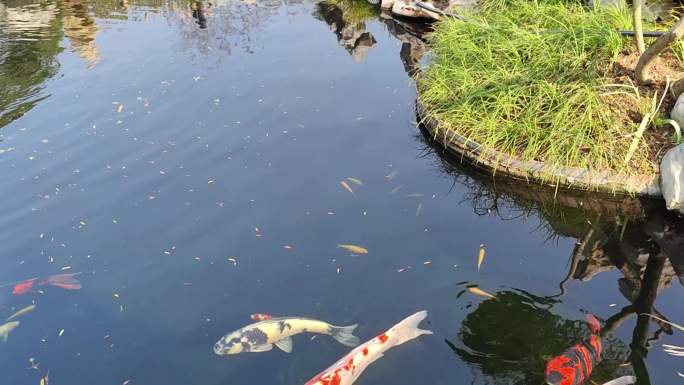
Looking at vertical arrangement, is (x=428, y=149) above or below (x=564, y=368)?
above

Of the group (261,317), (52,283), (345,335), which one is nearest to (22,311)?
(52,283)

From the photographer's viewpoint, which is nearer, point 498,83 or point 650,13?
point 498,83

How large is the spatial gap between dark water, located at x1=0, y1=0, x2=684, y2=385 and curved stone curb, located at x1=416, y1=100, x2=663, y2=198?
0.17 meters

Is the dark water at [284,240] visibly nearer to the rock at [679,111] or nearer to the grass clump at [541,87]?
the grass clump at [541,87]

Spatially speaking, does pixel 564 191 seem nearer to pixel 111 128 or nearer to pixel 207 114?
pixel 207 114

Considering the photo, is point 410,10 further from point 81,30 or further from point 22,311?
point 22,311

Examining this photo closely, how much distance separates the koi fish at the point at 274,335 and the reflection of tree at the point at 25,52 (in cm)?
532

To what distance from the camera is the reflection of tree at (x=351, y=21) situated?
389 inches

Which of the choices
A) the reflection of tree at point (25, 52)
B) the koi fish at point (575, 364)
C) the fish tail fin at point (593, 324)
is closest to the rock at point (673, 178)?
the fish tail fin at point (593, 324)

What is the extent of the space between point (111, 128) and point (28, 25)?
6.34 m

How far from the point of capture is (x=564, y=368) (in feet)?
12.3

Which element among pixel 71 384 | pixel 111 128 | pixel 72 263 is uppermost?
pixel 111 128

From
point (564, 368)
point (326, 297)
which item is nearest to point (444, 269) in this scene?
point (326, 297)

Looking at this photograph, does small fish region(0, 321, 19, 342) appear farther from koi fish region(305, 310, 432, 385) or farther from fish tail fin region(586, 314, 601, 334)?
fish tail fin region(586, 314, 601, 334)
